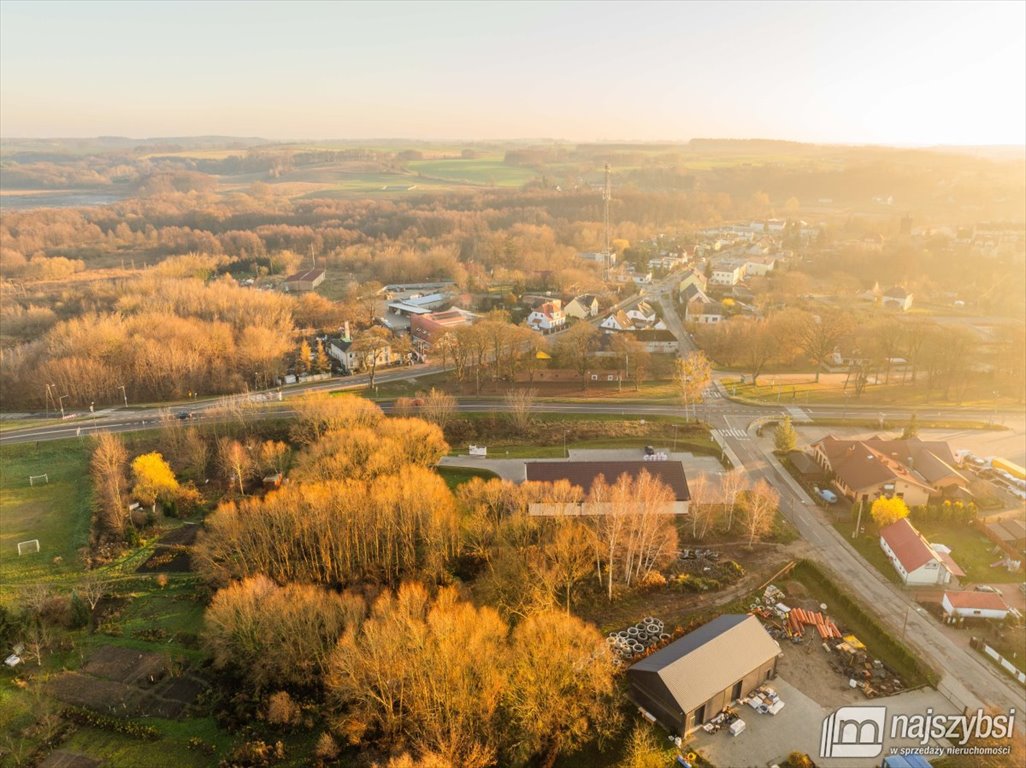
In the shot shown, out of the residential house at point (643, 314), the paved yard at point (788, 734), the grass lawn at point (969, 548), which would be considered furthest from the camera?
the residential house at point (643, 314)

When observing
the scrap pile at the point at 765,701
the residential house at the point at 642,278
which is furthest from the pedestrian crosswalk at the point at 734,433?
the residential house at the point at 642,278

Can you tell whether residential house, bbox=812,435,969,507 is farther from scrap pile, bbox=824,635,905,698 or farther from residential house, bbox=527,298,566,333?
residential house, bbox=527,298,566,333

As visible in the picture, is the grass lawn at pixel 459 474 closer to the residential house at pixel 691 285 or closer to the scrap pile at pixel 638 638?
the scrap pile at pixel 638 638

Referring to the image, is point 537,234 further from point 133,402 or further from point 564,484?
point 564,484

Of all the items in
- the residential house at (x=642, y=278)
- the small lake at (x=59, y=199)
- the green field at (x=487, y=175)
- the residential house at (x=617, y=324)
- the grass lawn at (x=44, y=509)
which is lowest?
the grass lawn at (x=44, y=509)

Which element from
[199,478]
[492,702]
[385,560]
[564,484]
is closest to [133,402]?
[199,478]

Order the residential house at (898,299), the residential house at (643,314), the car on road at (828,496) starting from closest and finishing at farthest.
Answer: the car on road at (828,496), the residential house at (643,314), the residential house at (898,299)

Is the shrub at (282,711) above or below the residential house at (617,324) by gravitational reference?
below

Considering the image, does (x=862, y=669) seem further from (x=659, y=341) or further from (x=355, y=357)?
(x=355, y=357)
